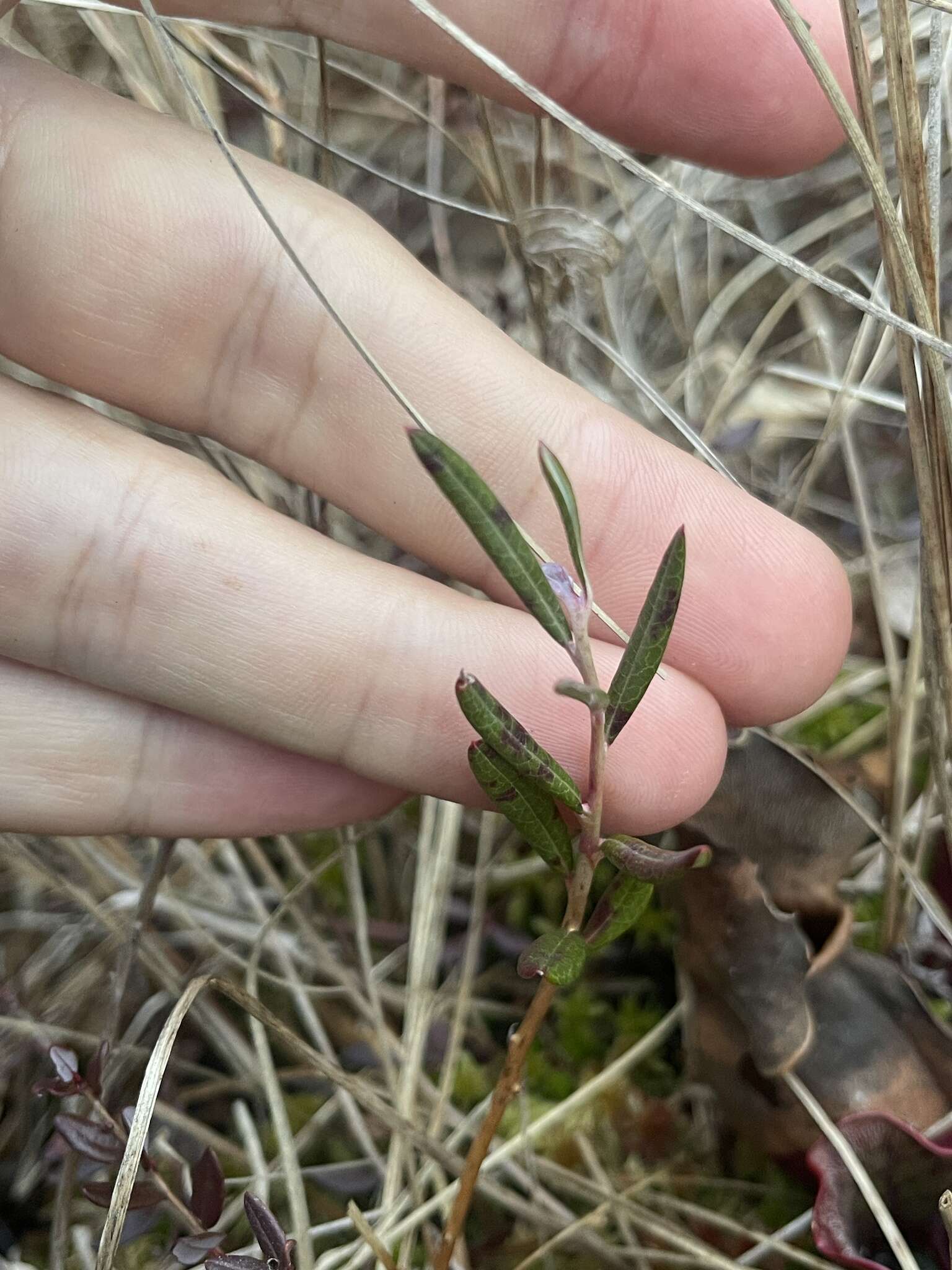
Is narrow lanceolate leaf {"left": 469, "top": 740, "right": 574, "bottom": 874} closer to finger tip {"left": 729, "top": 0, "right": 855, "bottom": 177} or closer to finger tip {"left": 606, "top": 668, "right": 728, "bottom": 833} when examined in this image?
finger tip {"left": 606, "top": 668, "right": 728, "bottom": 833}

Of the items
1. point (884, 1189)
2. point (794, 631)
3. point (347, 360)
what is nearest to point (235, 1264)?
point (884, 1189)

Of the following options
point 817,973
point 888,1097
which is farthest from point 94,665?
point 888,1097

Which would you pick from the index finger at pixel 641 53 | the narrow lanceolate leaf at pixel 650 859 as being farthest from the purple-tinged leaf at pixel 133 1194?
the index finger at pixel 641 53

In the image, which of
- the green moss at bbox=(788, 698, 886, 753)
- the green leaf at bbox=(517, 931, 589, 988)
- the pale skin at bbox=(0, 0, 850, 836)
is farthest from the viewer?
the green moss at bbox=(788, 698, 886, 753)

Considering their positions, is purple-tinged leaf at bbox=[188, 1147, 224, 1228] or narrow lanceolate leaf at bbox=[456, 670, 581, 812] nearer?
narrow lanceolate leaf at bbox=[456, 670, 581, 812]

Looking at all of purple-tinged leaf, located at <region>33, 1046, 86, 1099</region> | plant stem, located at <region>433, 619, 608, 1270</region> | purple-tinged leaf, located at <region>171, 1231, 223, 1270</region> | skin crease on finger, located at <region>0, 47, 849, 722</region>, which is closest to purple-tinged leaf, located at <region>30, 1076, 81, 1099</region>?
purple-tinged leaf, located at <region>33, 1046, 86, 1099</region>

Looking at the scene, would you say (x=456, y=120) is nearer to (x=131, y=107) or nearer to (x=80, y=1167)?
(x=131, y=107)
